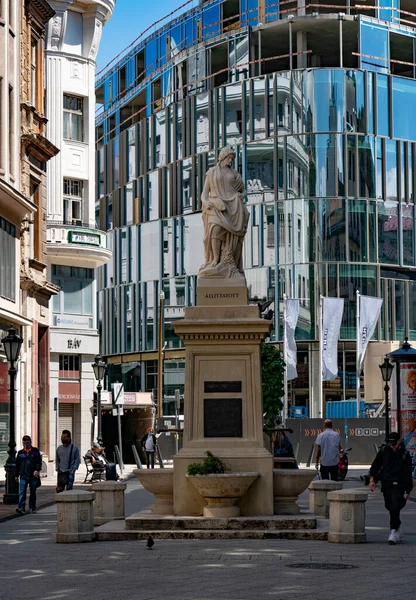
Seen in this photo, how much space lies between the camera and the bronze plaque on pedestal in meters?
19.6

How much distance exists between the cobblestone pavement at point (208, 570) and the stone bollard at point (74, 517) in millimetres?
289

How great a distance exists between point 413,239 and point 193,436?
64.8 metres

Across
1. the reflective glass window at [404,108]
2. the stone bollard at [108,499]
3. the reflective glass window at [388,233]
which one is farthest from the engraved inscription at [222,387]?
the reflective glass window at [404,108]

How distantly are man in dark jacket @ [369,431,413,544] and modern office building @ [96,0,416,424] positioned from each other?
5927 cm

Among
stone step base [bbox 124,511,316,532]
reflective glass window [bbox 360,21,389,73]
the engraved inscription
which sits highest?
reflective glass window [bbox 360,21,389,73]

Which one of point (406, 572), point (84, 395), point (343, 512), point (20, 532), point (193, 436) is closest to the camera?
point (406, 572)

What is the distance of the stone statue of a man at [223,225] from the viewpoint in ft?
67.2

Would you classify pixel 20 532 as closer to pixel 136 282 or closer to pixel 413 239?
pixel 413 239

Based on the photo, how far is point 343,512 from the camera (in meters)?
18.1

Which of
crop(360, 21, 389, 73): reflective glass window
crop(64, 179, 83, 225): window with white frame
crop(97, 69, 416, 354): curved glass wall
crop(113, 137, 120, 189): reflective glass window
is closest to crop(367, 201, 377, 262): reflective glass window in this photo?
crop(97, 69, 416, 354): curved glass wall

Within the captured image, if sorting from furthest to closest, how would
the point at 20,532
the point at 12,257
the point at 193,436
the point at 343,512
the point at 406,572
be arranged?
the point at 12,257 < the point at 20,532 < the point at 193,436 < the point at 343,512 < the point at 406,572

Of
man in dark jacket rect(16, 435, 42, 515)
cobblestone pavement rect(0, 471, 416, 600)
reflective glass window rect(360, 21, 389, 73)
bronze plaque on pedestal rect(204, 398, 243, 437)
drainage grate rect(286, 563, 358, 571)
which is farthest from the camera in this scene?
reflective glass window rect(360, 21, 389, 73)

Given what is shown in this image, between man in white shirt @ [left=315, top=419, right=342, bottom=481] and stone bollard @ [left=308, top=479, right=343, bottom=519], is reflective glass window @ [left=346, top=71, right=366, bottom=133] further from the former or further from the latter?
stone bollard @ [left=308, top=479, right=343, bottom=519]

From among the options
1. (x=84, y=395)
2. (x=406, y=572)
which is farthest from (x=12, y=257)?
(x=406, y=572)
